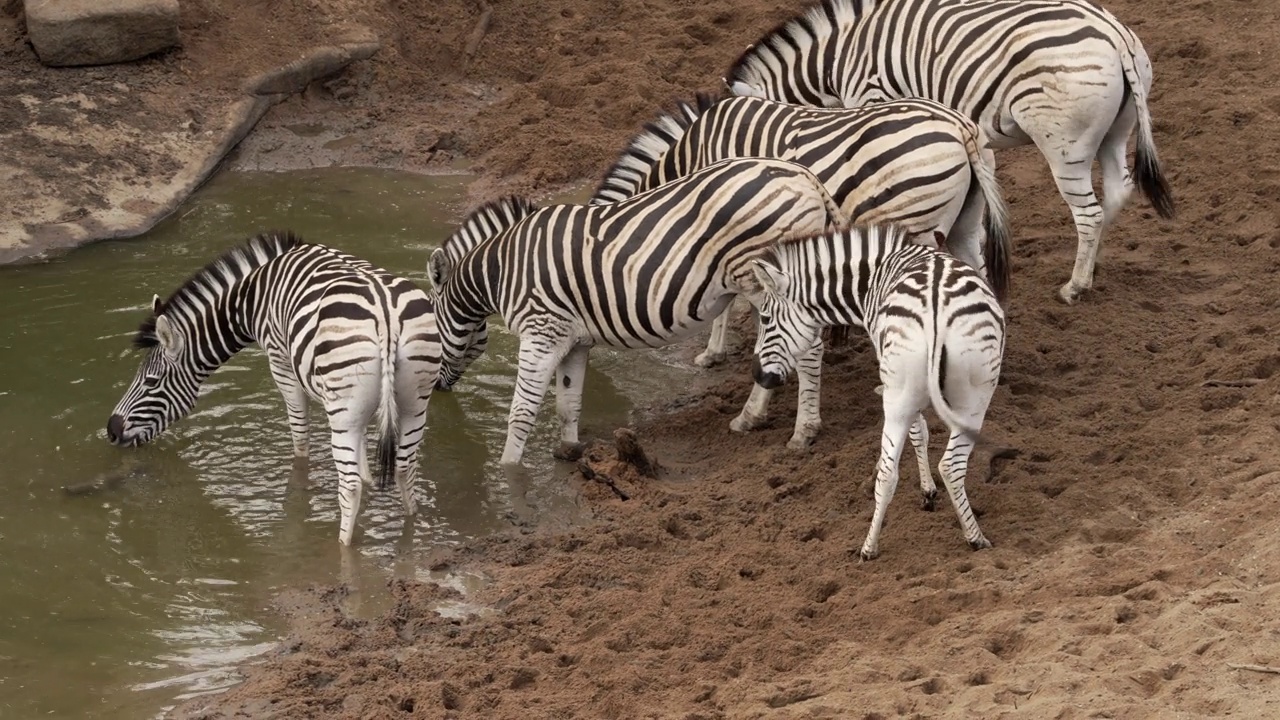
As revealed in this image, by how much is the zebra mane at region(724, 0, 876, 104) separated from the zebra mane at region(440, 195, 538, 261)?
195 centimetres

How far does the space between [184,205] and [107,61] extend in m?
1.79

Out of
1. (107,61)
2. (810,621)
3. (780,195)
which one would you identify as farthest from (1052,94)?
(107,61)

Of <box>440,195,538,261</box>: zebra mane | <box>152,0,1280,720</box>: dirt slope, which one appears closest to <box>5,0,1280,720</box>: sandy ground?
<box>152,0,1280,720</box>: dirt slope

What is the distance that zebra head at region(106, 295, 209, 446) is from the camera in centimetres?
859

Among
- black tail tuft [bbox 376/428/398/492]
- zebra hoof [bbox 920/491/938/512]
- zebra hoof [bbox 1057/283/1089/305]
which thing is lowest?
zebra hoof [bbox 1057/283/1089/305]

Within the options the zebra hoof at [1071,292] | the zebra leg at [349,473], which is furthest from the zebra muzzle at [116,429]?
the zebra hoof at [1071,292]

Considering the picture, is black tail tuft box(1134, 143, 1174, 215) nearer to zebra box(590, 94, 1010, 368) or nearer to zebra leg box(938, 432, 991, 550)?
zebra box(590, 94, 1010, 368)

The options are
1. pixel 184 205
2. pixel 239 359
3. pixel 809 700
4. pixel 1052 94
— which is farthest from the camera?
pixel 184 205

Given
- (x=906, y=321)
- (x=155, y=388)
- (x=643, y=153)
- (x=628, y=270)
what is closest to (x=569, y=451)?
(x=628, y=270)

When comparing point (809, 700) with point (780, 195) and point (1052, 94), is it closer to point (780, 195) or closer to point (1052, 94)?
point (780, 195)

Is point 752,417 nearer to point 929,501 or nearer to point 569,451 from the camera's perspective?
point 569,451

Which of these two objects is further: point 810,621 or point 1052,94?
point 1052,94

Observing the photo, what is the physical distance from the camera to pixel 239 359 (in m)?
9.92

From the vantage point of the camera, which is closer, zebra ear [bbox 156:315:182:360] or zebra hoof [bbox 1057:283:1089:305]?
zebra ear [bbox 156:315:182:360]
